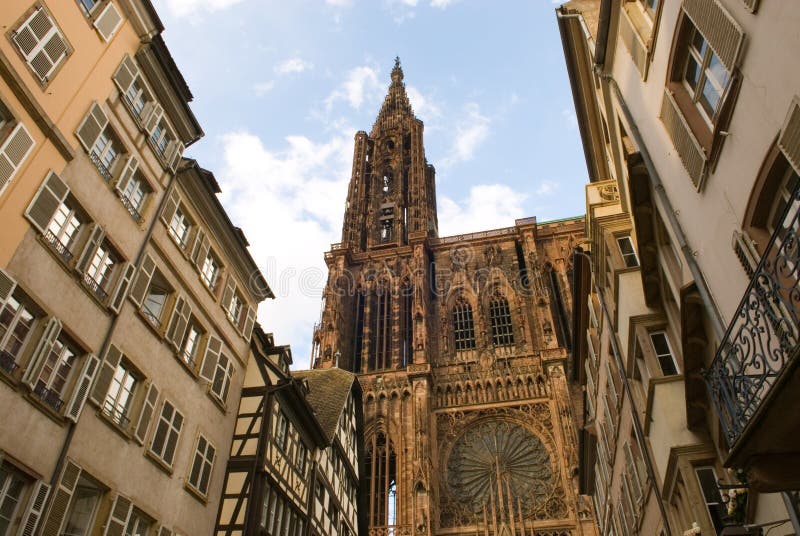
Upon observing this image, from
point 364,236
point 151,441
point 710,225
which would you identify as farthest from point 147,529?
point 364,236

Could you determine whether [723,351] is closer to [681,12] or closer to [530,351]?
[681,12]

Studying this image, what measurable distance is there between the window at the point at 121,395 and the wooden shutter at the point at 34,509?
1.83 metres

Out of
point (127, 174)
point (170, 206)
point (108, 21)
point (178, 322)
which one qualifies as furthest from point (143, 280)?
point (108, 21)

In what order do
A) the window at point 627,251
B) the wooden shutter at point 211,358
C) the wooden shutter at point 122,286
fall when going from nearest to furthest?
the wooden shutter at point 122,286, the window at point 627,251, the wooden shutter at point 211,358

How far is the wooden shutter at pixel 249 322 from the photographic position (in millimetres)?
16188

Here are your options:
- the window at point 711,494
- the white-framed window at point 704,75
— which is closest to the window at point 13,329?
the white-framed window at point 704,75

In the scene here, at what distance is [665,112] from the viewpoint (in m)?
8.73

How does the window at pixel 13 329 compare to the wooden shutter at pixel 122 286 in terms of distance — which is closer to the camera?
the window at pixel 13 329

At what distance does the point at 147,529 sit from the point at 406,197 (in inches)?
1713

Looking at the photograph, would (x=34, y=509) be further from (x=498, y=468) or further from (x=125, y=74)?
(x=498, y=468)

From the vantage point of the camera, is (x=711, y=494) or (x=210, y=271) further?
(x=210, y=271)

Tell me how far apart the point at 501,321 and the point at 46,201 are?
35103mm

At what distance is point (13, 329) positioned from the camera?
8.25 m

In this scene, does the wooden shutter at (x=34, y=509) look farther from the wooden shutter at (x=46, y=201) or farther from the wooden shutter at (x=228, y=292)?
the wooden shutter at (x=228, y=292)
